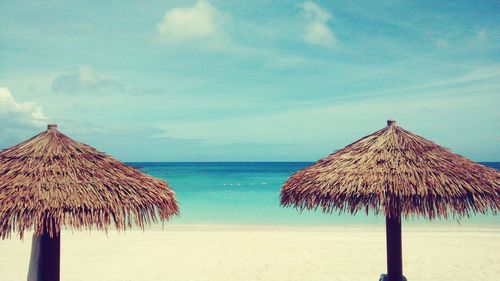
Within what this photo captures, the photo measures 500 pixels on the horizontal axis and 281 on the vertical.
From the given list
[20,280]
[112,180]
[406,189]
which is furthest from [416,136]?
[20,280]

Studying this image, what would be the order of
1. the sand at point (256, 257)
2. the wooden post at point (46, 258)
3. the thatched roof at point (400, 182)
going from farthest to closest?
the sand at point (256, 257)
the thatched roof at point (400, 182)
the wooden post at point (46, 258)

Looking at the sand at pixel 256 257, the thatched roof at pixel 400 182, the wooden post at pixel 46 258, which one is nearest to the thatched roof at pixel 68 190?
the wooden post at pixel 46 258

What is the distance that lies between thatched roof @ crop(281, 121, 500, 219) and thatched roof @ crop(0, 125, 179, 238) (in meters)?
1.70

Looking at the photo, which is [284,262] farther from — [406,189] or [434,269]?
[406,189]

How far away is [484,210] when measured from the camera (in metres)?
4.94

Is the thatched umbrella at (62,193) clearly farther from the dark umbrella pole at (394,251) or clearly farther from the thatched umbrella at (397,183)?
the dark umbrella pole at (394,251)

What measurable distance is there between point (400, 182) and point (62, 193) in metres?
3.32

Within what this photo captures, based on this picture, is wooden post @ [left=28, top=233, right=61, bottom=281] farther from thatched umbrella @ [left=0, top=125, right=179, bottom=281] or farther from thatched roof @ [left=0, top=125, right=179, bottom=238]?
thatched roof @ [left=0, top=125, right=179, bottom=238]

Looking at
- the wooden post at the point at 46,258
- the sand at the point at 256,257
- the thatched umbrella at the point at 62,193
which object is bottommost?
the sand at the point at 256,257

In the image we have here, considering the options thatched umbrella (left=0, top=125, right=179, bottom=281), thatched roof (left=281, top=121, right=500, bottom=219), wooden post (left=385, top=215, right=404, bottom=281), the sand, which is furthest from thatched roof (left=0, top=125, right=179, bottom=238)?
the sand

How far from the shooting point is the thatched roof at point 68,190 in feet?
13.9

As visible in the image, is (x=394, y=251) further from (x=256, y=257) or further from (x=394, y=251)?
(x=256, y=257)

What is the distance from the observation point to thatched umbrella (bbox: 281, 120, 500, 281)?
15.9 ft

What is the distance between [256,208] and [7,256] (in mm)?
18136
